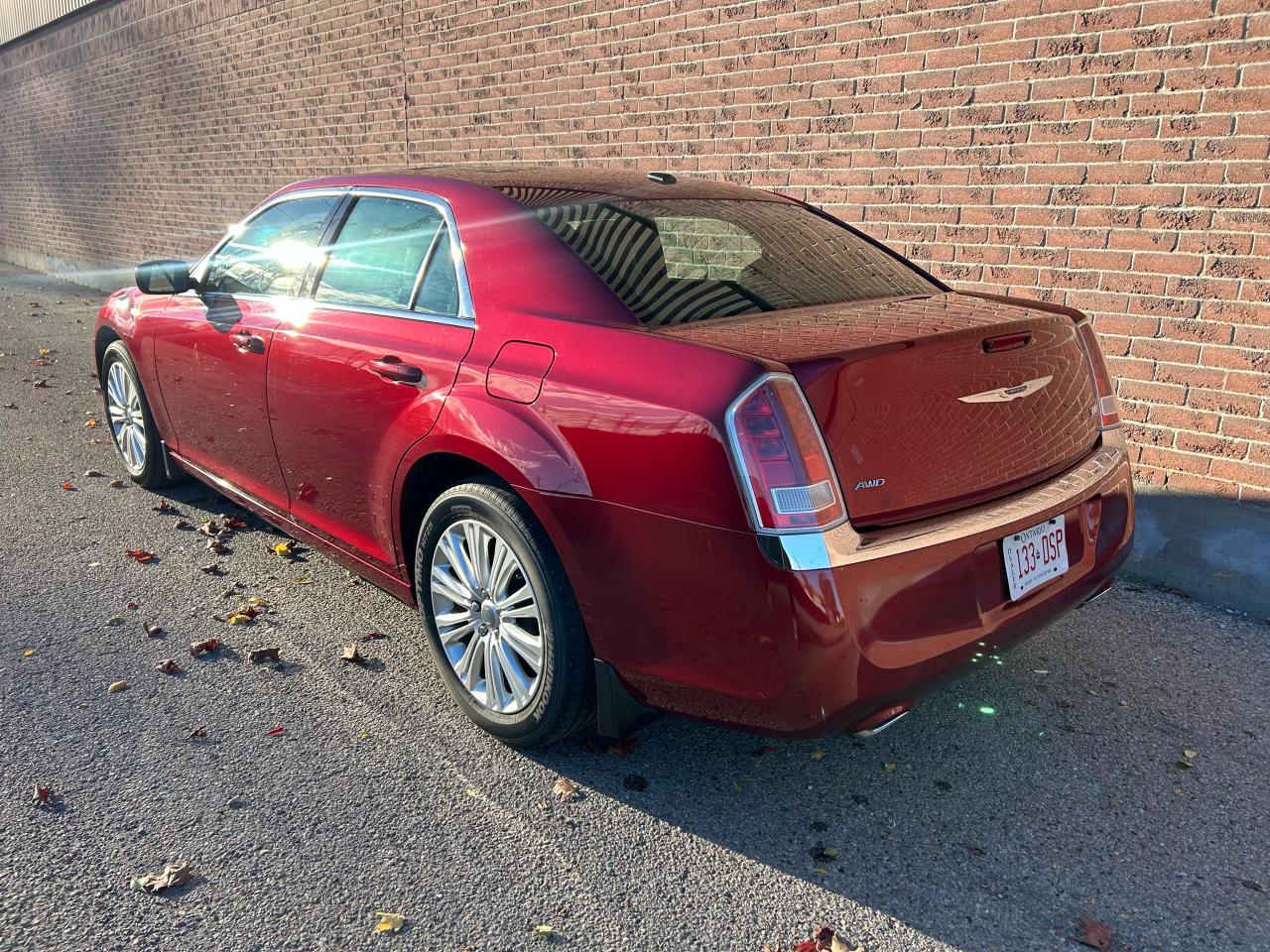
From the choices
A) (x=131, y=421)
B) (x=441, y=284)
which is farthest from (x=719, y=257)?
(x=131, y=421)

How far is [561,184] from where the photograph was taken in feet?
10.9

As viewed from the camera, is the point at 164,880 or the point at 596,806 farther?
the point at 596,806

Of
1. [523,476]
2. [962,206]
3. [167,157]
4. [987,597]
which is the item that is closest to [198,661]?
[523,476]

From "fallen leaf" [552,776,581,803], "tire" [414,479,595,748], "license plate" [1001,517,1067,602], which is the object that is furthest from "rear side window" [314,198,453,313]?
"license plate" [1001,517,1067,602]

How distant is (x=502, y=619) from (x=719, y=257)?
4.45 feet

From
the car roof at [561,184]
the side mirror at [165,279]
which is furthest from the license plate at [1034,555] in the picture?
the side mirror at [165,279]

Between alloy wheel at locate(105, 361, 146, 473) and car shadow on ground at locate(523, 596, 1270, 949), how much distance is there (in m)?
3.47

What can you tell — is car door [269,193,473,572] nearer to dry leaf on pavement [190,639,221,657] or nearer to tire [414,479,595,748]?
tire [414,479,595,748]

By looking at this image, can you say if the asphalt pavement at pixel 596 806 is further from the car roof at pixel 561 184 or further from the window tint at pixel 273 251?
the car roof at pixel 561 184

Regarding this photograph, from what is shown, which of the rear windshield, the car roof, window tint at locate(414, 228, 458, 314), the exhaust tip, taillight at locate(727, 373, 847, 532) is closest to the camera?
taillight at locate(727, 373, 847, 532)

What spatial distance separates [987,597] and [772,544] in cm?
64

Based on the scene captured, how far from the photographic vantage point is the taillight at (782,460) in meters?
2.17

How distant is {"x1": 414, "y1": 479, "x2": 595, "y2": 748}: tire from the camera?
2.64m

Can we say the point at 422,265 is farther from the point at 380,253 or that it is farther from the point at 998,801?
the point at 998,801
